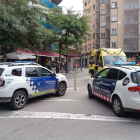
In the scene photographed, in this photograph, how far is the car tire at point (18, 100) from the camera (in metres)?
5.83

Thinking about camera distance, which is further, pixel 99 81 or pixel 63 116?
pixel 99 81

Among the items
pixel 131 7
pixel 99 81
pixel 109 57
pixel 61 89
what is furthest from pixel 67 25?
pixel 131 7

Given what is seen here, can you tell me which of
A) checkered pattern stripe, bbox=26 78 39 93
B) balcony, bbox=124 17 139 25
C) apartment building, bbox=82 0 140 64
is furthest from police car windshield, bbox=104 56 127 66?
balcony, bbox=124 17 139 25

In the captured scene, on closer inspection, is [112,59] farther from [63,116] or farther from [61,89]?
[63,116]

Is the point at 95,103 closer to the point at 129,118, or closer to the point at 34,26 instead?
the point at 129,118

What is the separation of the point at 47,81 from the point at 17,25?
18.2ft

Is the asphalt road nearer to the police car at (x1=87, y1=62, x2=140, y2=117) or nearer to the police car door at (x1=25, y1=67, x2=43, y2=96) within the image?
the police car at (x1=87, y1=62, x2=140, y2=117)

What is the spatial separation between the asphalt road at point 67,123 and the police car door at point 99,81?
2.22 ft

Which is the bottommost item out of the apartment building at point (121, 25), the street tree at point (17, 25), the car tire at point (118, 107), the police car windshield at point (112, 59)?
the car tire at point (118, 107)

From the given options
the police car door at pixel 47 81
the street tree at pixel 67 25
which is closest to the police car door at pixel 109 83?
the police car door at pixel 47 81

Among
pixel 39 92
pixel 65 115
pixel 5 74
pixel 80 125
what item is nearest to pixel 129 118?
pixel 80 125

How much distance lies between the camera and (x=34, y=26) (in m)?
13.3

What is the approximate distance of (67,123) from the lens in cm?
468

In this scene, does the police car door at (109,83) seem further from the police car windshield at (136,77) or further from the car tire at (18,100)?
the car tire at (18,100)
